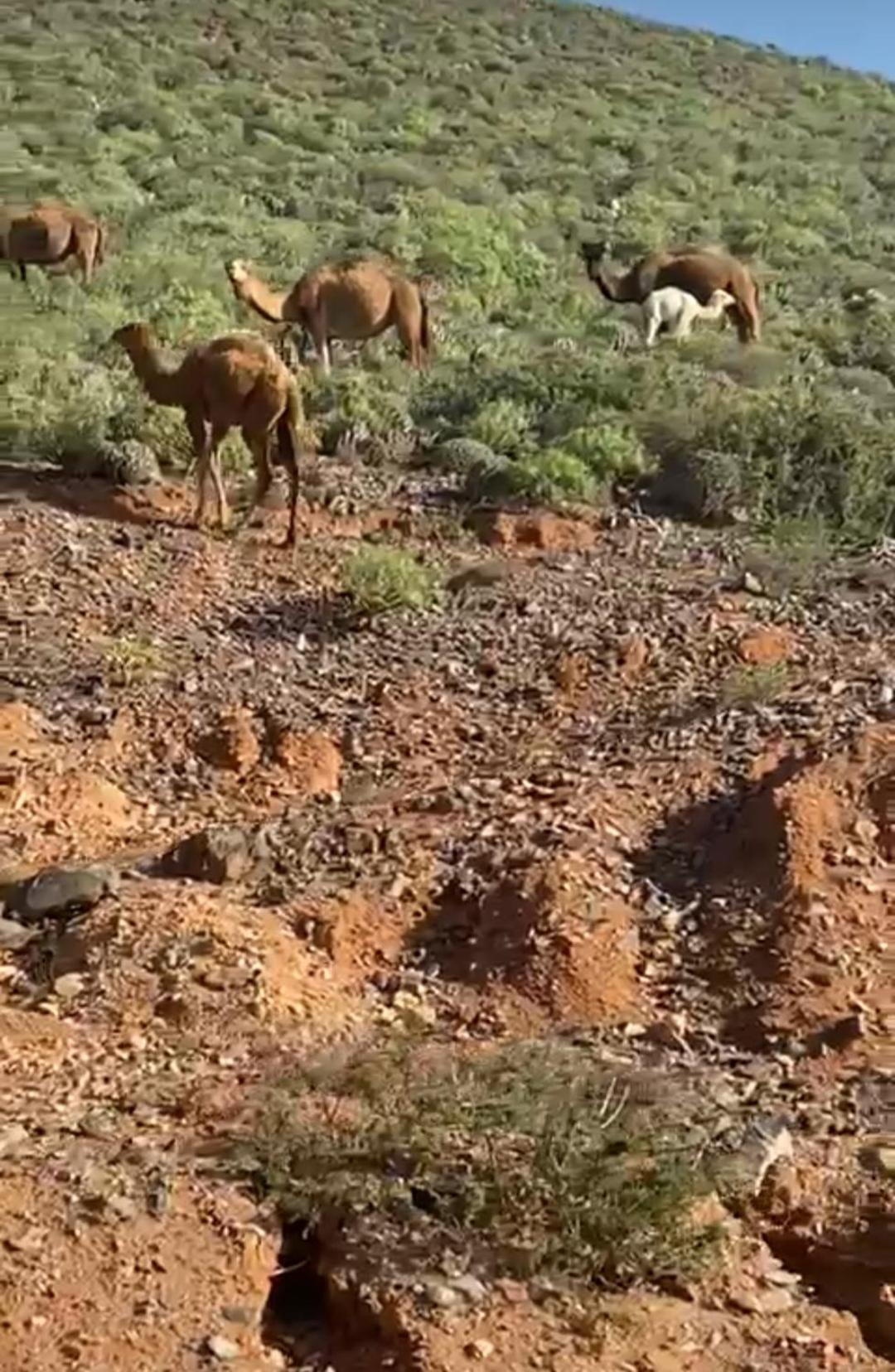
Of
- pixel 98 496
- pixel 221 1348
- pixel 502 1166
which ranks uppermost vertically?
pixel 502 1166

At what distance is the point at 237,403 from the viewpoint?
11992 mm

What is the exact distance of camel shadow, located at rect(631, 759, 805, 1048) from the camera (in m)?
6.88

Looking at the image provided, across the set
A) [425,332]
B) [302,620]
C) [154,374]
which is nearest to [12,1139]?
[302,620]

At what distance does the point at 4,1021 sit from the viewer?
6.53 metres

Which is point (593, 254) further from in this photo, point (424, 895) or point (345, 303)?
point (424, 895)

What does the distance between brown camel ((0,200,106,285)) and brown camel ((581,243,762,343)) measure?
5437 mm

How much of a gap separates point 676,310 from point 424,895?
513 inches

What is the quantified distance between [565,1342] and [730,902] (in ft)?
8.54

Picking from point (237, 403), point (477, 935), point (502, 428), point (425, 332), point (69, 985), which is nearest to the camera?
point (69, 985)

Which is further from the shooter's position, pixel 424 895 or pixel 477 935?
pixel 424 895

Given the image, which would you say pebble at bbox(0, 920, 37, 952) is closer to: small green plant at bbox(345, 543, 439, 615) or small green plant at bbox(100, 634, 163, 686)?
small green plant at bbox(100, 634, 163, 686)

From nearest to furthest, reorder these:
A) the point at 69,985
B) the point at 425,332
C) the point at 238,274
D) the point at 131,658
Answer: the point at 69,985 < the point at 131,658 < the point at 238,274 < the point at 425,332

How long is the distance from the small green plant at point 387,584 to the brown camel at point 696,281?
367 inches

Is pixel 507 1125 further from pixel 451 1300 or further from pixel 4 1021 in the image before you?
pixel 4 1021
